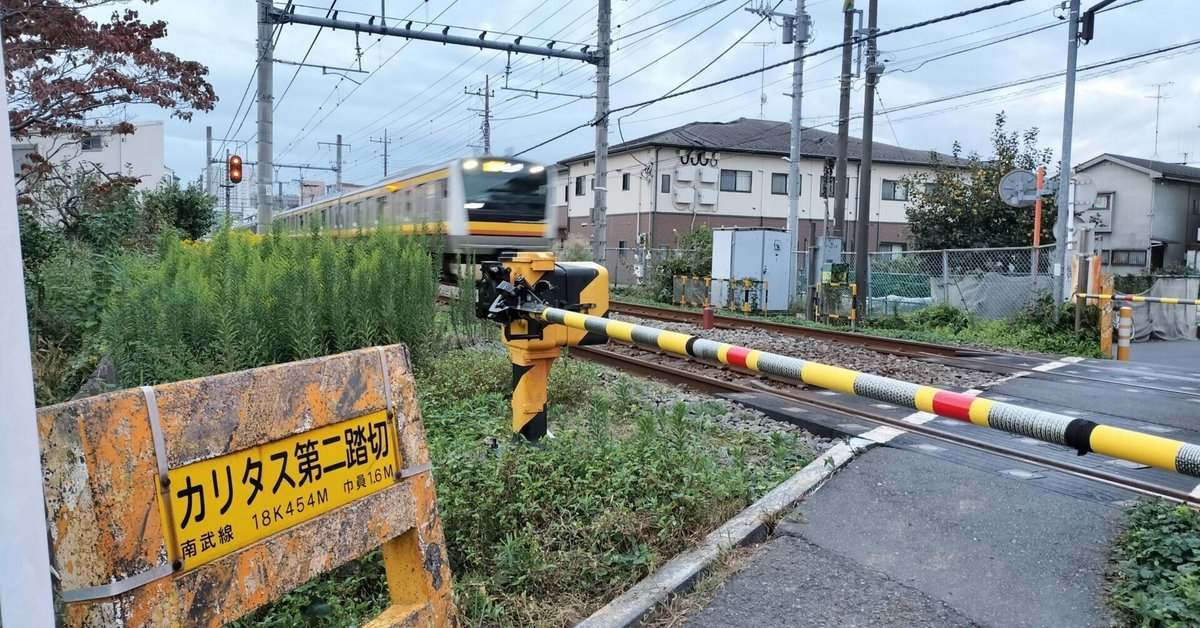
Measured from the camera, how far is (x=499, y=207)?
54.7 ft

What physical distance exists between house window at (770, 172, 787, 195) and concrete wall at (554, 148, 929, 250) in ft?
0.50

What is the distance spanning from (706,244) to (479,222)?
11.2m

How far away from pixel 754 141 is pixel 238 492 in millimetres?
39477

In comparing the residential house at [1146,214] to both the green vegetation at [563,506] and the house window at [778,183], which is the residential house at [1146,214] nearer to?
the house window at [778,183]

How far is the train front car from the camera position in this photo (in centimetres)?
1609

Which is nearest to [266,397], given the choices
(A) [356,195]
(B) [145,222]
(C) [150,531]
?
(C) [150,531]

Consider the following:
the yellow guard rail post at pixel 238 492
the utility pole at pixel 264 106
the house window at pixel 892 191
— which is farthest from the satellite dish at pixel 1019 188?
the house window at pixel 892 191

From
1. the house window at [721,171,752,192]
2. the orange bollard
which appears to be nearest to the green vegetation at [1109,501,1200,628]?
the orange bollard

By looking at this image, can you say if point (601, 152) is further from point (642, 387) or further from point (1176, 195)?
point (1176, 195)

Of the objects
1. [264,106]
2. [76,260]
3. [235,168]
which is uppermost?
[264,106]

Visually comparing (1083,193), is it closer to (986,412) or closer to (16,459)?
(986,412)

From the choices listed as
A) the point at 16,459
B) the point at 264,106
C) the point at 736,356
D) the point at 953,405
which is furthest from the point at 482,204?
the point at 16,459

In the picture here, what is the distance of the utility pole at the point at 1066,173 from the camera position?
1291cm

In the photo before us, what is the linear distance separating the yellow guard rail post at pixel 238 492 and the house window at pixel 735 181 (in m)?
36.5
